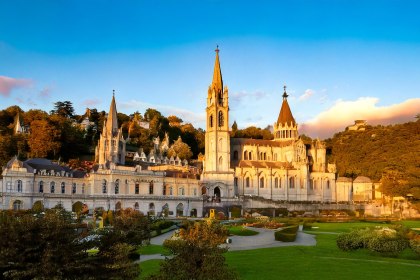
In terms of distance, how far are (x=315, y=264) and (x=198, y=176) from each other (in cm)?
7433

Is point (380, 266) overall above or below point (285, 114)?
below

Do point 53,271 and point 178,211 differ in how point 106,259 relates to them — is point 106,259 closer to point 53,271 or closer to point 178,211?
point 53,271

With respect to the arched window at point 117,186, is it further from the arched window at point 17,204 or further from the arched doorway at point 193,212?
the arched window at point 17,204

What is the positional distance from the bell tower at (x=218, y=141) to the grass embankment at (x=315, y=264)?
63.4 metres

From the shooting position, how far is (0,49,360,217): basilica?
77250mm

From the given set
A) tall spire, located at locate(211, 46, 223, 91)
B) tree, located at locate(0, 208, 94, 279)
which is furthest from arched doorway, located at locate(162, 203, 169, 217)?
tree, located at locate(0, 208, 94, 279)

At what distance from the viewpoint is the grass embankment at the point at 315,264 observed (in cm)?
2727

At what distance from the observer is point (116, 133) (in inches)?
3676

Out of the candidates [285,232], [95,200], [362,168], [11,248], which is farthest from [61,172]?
[362,168]

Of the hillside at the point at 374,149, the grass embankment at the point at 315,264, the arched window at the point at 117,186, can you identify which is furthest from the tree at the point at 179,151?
the grass embankment at the point at 315,264

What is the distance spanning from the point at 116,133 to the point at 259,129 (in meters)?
70.6

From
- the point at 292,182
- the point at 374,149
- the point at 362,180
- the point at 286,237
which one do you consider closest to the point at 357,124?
the point at 374,149

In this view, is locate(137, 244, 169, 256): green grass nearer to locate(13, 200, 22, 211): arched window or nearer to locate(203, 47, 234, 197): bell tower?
locate(13, 200, 22, 211): arched window

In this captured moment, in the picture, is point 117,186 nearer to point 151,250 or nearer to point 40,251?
point 151,250
